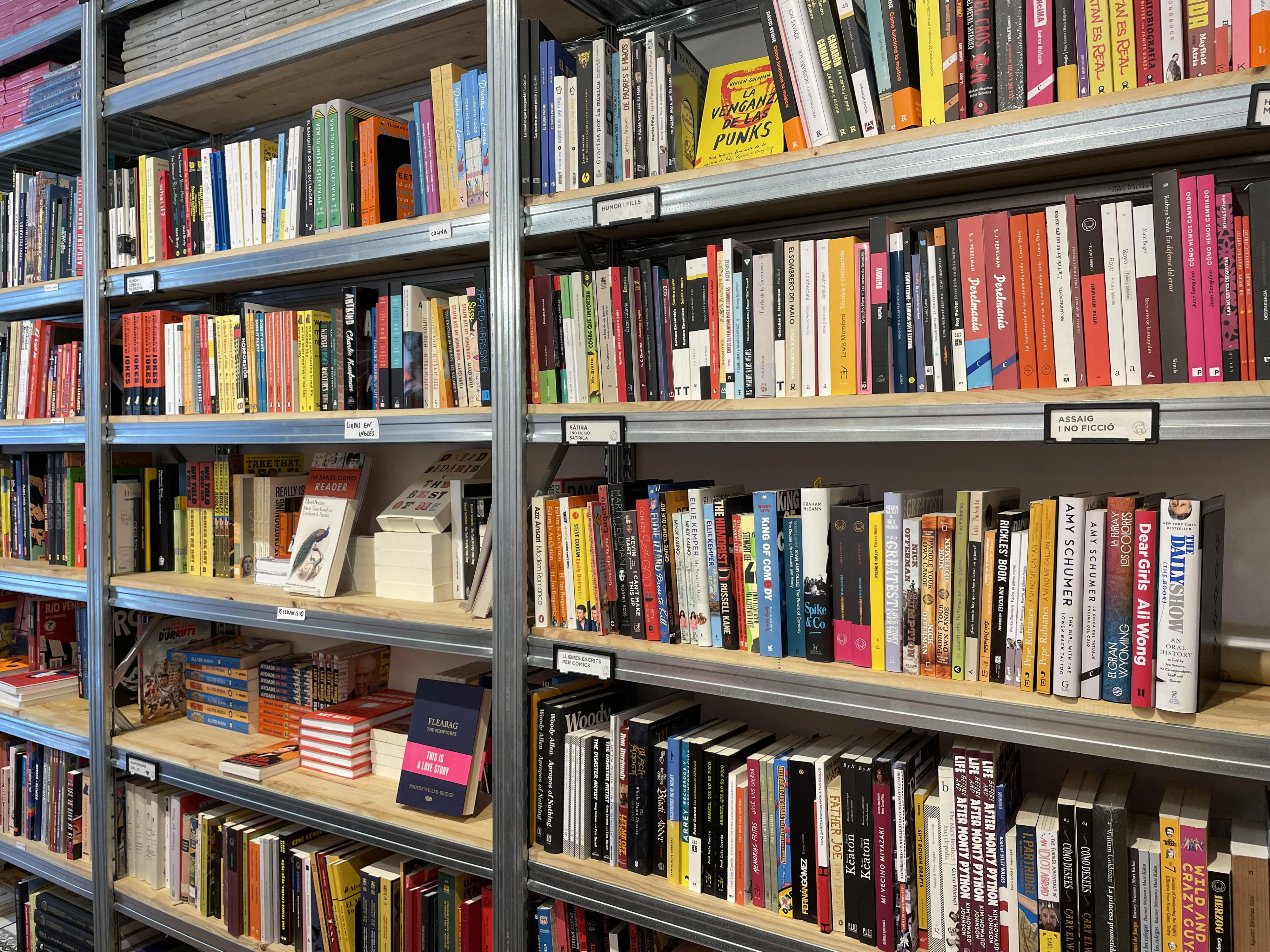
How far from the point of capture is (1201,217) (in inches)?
42.3

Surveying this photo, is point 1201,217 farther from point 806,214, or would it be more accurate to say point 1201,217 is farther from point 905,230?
point 806,214

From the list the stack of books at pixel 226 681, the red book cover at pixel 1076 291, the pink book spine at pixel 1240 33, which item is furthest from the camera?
the stack of books at pixel 226 681

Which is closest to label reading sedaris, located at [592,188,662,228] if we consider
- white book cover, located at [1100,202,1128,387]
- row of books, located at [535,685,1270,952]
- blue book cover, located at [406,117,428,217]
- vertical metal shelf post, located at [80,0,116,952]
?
blue book cover, located at [406,117,428,217]

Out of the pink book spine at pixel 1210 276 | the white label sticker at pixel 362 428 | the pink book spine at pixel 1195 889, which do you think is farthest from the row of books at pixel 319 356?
the pink book spine at pixel 1195 889

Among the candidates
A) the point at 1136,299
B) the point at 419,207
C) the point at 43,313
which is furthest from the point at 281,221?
the point at 1136,299

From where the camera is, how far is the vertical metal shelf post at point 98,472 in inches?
87.3

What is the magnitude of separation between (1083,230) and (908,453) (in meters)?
0.58

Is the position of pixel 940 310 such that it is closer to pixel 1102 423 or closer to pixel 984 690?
pixel 1102 423

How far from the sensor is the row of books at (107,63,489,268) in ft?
5.59

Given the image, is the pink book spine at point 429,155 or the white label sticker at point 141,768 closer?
the pink book spine at point 429,155

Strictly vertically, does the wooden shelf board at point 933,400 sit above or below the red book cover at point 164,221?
below

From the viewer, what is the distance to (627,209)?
4.83 feet

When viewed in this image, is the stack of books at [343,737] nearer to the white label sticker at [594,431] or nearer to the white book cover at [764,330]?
the white label sticker at [594,431]

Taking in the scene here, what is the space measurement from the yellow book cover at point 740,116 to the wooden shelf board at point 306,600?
3.23ft
